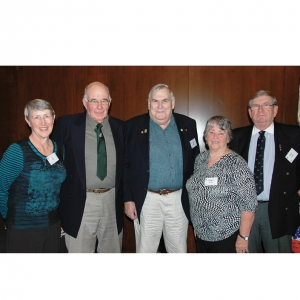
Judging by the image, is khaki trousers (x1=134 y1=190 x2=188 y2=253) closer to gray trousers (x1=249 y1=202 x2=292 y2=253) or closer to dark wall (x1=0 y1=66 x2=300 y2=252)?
gray trousers (x1=249 y1=202 x2=292 y2=253)

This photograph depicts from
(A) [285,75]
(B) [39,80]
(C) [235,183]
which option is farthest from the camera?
(B) [39,80]

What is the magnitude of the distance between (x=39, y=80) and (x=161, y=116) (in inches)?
88.3

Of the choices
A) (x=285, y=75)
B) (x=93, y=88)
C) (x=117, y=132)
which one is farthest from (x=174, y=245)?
(x=285, y=75)

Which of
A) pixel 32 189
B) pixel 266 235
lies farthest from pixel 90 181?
pixel 266 235

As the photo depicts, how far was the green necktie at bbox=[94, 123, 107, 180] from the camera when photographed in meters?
2.58

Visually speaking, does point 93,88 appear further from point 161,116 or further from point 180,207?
point 180,207

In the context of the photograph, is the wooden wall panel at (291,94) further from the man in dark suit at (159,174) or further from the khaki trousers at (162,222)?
the khaki trousers at (162,222)

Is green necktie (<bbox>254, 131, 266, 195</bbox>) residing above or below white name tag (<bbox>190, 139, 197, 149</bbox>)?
below

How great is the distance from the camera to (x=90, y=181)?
257 centimetres

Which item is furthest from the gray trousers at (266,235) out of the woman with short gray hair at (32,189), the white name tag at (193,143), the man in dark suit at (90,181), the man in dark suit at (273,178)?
the woman with short gray hair at (32,189)

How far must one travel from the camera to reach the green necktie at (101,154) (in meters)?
2.58

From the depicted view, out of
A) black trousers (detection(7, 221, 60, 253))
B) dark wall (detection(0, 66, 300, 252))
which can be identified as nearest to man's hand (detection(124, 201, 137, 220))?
black trousers (detection(7, 221, 60, 253))

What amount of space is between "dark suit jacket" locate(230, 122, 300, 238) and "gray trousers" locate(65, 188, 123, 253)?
4.80ft

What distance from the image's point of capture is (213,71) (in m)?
3.66
